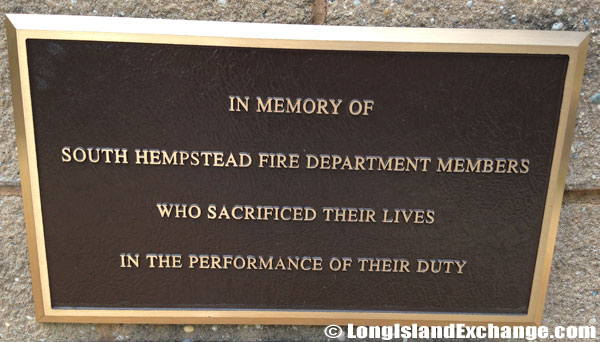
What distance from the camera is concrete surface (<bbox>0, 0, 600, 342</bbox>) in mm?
1142

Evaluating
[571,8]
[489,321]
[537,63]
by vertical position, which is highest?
[571,8]

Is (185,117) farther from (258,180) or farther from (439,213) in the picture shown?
(439,213)

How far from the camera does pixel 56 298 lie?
1251 millimetres

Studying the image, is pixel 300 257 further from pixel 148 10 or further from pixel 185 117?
pixel 148 10

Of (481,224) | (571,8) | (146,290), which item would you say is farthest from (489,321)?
(146,290)

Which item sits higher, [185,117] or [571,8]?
[571,8]

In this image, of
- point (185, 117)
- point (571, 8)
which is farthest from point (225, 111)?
point (571, 8)

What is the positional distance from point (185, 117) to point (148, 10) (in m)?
0.32

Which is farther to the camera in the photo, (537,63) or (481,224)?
(481,224)

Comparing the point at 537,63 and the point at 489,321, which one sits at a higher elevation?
the point at 537,63

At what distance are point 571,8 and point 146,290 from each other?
4.78 feet

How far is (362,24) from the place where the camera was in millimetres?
1161

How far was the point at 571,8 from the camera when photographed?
3.77 feet

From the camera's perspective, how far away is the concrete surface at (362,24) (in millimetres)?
1142
